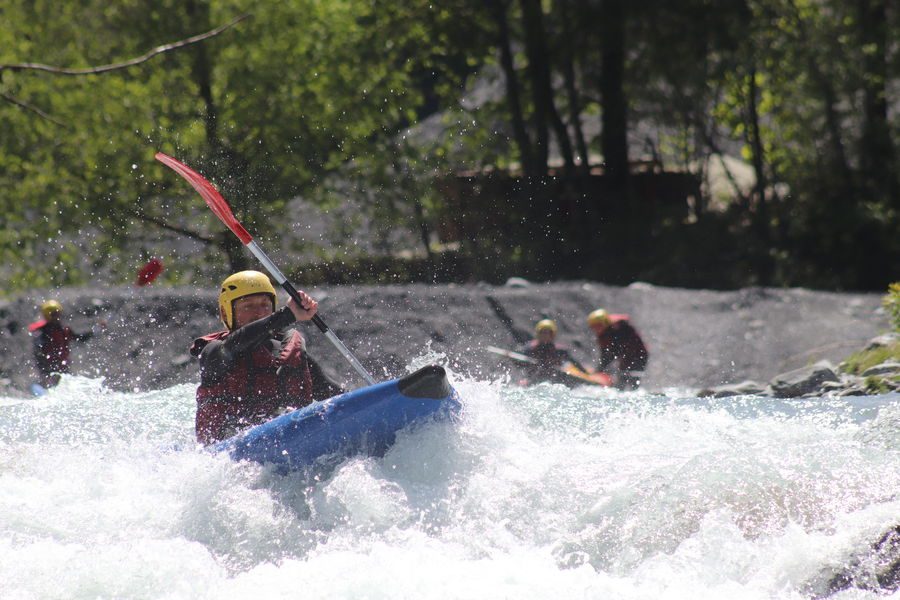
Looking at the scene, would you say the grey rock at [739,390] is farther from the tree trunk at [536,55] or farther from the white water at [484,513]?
the tree trunk at [536,55]

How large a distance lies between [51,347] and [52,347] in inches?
0.4

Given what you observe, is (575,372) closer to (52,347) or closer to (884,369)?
(884,369)

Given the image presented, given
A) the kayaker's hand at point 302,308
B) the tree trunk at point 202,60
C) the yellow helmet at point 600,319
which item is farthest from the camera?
the tree trunk at point 202,60

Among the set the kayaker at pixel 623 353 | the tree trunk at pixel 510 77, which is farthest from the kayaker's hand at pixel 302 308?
the tree trunk at pixel 510 77

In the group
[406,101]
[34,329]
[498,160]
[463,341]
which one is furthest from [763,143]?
[34,329]

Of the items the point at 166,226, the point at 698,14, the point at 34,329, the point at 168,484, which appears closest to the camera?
the point at 168,484

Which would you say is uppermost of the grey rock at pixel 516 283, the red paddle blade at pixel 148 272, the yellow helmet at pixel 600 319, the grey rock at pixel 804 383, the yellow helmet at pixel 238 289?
the red paddle blade at pixel 148 272

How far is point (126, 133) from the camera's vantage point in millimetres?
18312

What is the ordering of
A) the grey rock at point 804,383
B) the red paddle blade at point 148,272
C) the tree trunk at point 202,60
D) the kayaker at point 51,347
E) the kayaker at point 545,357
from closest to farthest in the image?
the red paddle blade at point 148,272, the grey rock at point 804,383, the kayaker at point 545,357, the kayaker at point 51,347, the tree trunk at point 202,60

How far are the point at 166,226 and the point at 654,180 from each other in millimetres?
8880

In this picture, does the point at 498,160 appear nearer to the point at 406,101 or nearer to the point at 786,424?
the point at 406,101

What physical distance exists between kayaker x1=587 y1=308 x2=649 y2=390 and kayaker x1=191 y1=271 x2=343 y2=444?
566cm

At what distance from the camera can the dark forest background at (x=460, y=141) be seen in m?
17.3

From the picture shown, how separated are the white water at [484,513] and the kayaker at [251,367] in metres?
0.33
